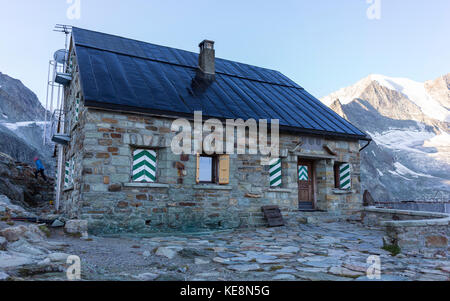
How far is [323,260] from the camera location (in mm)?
5434

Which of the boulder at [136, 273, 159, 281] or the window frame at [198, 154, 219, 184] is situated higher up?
the window frame at [198, 154, 219, 184]

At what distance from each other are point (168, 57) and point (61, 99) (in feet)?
16.2

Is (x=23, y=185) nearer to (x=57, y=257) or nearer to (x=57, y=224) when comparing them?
(x=57, y=224)

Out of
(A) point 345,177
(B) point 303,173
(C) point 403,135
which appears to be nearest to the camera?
(B) point 303,173

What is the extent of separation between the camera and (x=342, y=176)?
1205 centimetres

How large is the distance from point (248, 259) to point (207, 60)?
8.63 m

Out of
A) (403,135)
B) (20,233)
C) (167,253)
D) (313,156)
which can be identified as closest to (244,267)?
(167,253)

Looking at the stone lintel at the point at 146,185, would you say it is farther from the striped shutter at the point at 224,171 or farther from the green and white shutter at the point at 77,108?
the green and white shutter at the point at 77,108

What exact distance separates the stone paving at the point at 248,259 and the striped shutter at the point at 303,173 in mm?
3657

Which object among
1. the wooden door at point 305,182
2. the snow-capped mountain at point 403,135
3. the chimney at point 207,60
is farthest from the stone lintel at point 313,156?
the snow-capped mountain at point 403,135

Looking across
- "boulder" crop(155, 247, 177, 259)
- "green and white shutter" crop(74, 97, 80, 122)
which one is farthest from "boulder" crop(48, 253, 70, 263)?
"green and white shutter" crop(74, 97, 80, 122)

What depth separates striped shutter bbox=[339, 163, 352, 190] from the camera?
11938mm

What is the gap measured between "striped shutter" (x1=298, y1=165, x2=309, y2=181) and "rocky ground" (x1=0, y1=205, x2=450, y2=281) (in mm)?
3880

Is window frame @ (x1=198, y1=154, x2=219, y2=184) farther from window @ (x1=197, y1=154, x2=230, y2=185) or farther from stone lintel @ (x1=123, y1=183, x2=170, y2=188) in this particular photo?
stone lintel @ (x1=123, y1=183, x2=170, y2=188)
